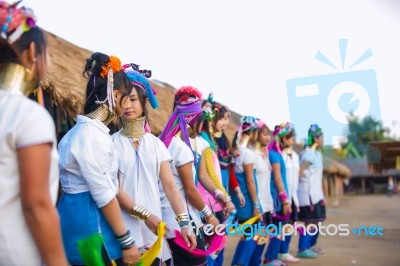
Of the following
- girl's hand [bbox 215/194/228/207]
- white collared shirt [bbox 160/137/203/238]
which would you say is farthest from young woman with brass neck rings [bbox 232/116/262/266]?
white collared shirt [bbox 160/137/203/238]

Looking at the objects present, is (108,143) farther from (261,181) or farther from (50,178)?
(261,181)

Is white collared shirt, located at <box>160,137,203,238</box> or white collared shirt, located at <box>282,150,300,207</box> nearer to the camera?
white collared shirt, located at <box>160,137,203,238</box>

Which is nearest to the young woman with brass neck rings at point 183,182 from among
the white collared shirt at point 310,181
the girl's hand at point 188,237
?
the girl's hand at point 188,237

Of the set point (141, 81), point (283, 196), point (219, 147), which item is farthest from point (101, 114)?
point (283, 196)

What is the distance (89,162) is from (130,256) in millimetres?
535

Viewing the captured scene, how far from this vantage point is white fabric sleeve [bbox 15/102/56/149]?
1778mm

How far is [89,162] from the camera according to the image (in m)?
2.76

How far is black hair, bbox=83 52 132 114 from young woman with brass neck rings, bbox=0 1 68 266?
3.63 feet

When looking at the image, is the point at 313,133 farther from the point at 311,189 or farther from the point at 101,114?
the point at 101,114

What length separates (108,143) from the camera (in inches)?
114

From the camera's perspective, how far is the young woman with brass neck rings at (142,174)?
3.31 metres

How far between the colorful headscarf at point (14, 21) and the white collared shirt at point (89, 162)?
0.90 metres

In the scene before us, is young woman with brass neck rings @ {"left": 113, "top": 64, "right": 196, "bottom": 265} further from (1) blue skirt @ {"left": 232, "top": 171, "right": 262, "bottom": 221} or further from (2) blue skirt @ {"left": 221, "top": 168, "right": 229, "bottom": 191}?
(1) blue skirt @ {"left": 232, "top": 171, "right": 262, "bottom": 221}

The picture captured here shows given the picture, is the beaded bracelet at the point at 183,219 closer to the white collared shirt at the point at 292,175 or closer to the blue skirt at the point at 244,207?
the blue skirt at the point at 244,207
